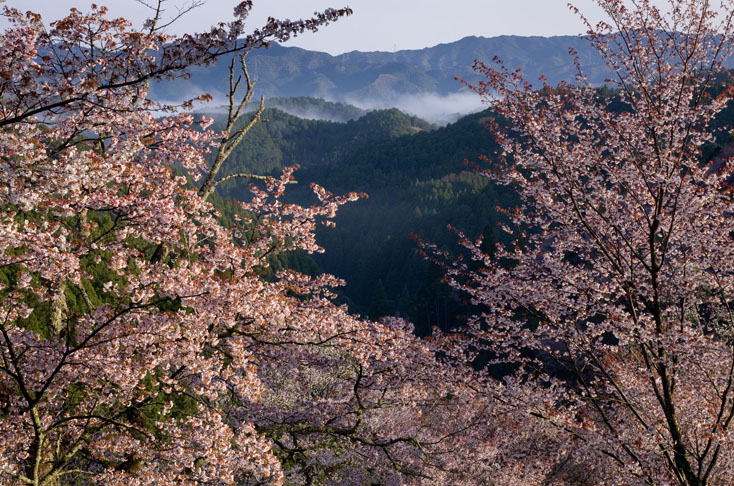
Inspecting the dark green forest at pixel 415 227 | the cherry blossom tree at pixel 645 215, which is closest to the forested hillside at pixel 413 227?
the dark green forest at pixel 415 227

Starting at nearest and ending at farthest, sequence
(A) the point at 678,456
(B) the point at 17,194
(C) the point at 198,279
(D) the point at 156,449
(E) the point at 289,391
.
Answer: (B) the point at 17,194
(C) the point at 198,279
(D) the point at 156,449
(A) the point at 678,456
(E) the point at 289,391

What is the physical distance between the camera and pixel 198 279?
564 cm

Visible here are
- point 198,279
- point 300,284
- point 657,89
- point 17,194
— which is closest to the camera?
point 17,194

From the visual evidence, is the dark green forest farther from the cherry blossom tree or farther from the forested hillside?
the cherry blossom tree

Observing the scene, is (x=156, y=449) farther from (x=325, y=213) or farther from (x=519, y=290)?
(x=519, y=290)

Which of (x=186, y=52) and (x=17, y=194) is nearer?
(x=186, y=52)

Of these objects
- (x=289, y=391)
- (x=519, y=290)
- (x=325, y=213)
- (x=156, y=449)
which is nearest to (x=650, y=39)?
(x=519, y=290)

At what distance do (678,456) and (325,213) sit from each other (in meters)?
5.72

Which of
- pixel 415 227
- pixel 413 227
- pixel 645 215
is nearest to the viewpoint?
pixel 645 215

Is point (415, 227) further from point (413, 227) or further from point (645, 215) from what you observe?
point (645, 215)

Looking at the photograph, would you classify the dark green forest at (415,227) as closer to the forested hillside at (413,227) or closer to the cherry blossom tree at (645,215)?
the forested hillside at (413,227)

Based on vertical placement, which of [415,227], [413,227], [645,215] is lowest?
[413,227]

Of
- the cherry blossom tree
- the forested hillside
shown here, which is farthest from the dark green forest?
the cherry blossom tree

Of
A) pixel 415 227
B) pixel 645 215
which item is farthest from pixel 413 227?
pixel 645 215
